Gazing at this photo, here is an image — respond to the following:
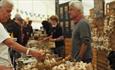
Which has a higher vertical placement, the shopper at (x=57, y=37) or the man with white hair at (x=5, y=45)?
the man with white hair at (x=5, y=45)

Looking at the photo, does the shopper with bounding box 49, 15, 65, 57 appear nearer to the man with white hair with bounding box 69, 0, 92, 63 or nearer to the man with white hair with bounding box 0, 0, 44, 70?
the man with white hair with bounding box 69, 0, 92, 63

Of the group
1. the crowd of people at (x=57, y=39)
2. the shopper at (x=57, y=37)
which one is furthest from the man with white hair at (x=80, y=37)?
the shopper at (x=57, y=37)

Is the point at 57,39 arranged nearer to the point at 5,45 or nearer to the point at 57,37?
the point at 57,37

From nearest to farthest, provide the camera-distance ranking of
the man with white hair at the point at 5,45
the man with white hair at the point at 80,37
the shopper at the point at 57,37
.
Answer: the man with white hair at the point at 5,45, the man with white hair at the point at 80,37, the shopper at the point at 57,37

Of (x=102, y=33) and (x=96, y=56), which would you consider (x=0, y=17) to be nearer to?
(x=102, y=33)

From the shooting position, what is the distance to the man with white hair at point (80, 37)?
451 centimetres

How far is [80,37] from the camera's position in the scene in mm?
4555

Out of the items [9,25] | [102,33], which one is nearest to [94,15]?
[102,33]

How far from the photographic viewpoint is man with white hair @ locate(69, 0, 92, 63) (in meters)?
4.51

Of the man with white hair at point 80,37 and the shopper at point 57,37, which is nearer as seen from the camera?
the man with white hair at point 80,37

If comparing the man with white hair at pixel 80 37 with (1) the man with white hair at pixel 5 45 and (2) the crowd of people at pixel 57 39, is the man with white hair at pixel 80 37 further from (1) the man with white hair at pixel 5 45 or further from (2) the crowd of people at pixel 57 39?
(1) the man with white hair at pixel 5 45

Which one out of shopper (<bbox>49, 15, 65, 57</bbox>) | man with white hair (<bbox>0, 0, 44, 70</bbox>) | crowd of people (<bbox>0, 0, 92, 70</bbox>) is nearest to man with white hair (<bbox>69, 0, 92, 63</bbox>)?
crowd of people (<bbox>0, 0, 92, 70</bbox>)

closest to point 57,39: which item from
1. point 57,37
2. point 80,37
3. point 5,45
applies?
point 57,37

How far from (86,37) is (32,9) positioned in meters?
10.5
